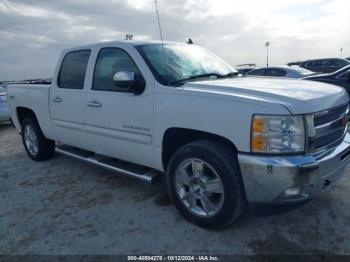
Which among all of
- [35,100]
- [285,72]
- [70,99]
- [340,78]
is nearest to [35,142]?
[35,100]

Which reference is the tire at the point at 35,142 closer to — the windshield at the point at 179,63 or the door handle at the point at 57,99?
the door handle at the point at 57,99

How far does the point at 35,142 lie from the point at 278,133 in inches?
176

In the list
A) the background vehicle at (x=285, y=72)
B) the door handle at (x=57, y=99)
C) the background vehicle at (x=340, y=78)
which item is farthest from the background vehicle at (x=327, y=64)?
the door handle at (x=57, y=99)

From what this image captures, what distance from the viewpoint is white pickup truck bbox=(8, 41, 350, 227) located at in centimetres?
249

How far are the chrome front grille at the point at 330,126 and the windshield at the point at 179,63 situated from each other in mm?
1394

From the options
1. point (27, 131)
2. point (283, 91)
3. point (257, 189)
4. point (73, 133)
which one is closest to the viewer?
point (257, 189)

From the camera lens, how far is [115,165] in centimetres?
394

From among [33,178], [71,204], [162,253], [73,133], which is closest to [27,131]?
[33,178]

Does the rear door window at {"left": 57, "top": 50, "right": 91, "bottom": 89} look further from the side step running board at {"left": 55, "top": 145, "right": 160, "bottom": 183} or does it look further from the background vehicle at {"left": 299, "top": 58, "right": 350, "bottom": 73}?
the background vehicle at {"left": 299, "top": 58, "right": 350, "bottom": 73}

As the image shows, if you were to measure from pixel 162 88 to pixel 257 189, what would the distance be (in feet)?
4.44

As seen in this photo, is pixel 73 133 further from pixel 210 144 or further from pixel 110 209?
pixel 210 144

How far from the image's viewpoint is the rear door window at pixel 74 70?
4.25 m

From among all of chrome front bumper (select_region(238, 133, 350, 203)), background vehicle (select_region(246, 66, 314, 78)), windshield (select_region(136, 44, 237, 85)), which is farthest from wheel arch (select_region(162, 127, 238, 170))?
background vehicle (select_region(246, 66, 314, 78))

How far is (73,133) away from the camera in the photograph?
446 centimetres
